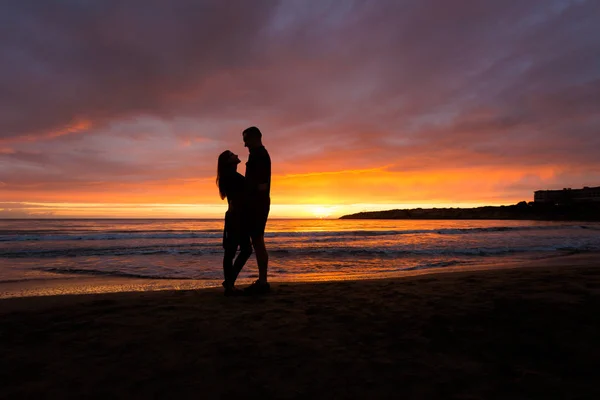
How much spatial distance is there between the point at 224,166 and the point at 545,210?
71.8 m

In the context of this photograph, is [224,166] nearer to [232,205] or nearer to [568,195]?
[232,205]

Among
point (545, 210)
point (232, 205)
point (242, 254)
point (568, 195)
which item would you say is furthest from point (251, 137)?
point (568, 195)

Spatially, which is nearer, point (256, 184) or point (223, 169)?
point (256, 184)

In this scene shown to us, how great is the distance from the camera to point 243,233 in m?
5.68

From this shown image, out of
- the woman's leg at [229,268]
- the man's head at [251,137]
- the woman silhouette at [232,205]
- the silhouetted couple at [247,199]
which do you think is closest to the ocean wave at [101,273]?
the woman's leg at [229,268]

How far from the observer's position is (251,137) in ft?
18.6

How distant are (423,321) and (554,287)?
2769 mm

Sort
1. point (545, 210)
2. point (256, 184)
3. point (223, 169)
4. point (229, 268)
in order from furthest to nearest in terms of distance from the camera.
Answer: point (545, 210)
point (229, 268)
point (223, 169)
point (256, 184)

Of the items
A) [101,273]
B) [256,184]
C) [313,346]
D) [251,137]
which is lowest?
[101,273]

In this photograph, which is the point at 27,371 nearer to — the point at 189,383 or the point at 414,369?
the point at 189,383

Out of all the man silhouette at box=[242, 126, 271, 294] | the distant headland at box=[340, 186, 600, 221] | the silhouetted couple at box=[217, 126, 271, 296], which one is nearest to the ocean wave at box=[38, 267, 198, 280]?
the silhouetted couple at box=[217, 126, 271, 296]

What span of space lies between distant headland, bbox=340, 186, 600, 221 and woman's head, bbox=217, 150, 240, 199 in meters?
67.6

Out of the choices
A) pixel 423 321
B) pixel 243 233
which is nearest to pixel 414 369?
pixel 423 321

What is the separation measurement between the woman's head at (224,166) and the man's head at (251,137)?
31 centimetres
